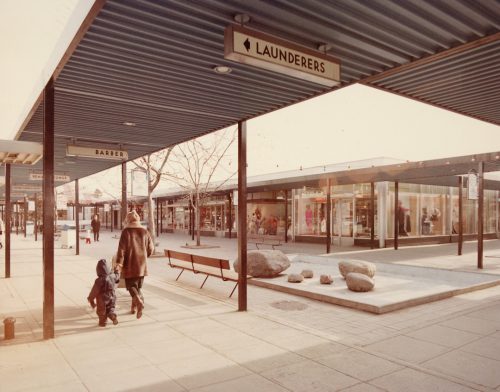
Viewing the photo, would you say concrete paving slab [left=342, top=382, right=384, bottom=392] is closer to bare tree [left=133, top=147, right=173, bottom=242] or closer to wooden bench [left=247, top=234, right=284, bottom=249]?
wooden bench [left=247, top=234, right=284, bottom=249]

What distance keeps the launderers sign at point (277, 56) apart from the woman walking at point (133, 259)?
165 inches

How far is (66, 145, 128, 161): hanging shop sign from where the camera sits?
31.3 feet

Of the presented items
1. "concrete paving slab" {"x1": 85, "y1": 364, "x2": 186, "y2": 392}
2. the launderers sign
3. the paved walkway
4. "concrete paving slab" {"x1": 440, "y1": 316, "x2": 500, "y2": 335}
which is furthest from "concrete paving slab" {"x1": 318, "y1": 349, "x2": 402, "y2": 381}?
the launderers sign

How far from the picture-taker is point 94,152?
389 inches

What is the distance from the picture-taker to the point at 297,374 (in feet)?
15.1

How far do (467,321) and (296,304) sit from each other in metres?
3.18

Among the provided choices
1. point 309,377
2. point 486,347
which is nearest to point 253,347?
point 309,377

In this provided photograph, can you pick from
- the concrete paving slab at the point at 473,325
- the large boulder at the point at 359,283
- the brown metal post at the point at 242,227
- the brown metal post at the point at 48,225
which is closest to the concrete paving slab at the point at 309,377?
the brown metal post at the point at 242,227

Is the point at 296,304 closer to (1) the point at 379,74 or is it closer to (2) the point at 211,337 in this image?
(2) the point at 211,337

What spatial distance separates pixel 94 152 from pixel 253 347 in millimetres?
6653

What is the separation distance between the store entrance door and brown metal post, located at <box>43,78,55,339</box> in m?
19.4

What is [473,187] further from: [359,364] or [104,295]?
[104,295]

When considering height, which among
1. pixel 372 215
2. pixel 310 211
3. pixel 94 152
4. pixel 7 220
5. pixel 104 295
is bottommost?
pixel 104 295

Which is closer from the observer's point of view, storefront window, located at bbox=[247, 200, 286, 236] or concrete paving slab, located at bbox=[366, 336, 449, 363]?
concrete paving slab, located at bbox=[366, 336, 449, 363]
